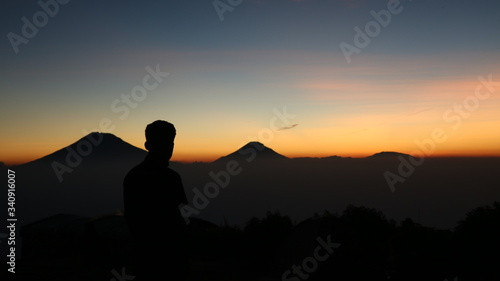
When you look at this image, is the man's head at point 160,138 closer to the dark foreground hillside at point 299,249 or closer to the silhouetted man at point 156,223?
the silhouetted man at point 156,223

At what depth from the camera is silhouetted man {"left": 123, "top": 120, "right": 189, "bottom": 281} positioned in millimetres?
3357

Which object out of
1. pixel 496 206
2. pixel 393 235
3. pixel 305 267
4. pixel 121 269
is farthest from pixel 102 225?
pixel 496 206

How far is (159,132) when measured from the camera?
357cm

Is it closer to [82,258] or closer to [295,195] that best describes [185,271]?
[82,258]

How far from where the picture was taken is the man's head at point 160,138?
3561 mm

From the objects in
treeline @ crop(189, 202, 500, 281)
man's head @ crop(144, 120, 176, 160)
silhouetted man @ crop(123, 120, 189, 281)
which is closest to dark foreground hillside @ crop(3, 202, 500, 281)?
treeline @ crop(189, 202, 500, 281)

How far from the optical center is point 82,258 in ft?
41.5

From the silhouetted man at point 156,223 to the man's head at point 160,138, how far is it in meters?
0.17

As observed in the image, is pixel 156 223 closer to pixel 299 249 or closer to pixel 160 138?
pixel 160 138

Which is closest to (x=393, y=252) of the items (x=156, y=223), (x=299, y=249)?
(x=299, y=249)

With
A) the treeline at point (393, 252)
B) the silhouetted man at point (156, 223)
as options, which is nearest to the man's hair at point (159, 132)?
the silhouetted man at point (156, 223)

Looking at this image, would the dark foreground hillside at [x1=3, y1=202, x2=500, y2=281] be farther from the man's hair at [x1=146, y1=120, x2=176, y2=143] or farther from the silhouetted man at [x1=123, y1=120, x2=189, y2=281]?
the man's hair at [x1=146, y1=120, x2=176, y2=143]

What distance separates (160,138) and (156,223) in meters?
0.75

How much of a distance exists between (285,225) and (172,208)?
11.0m
